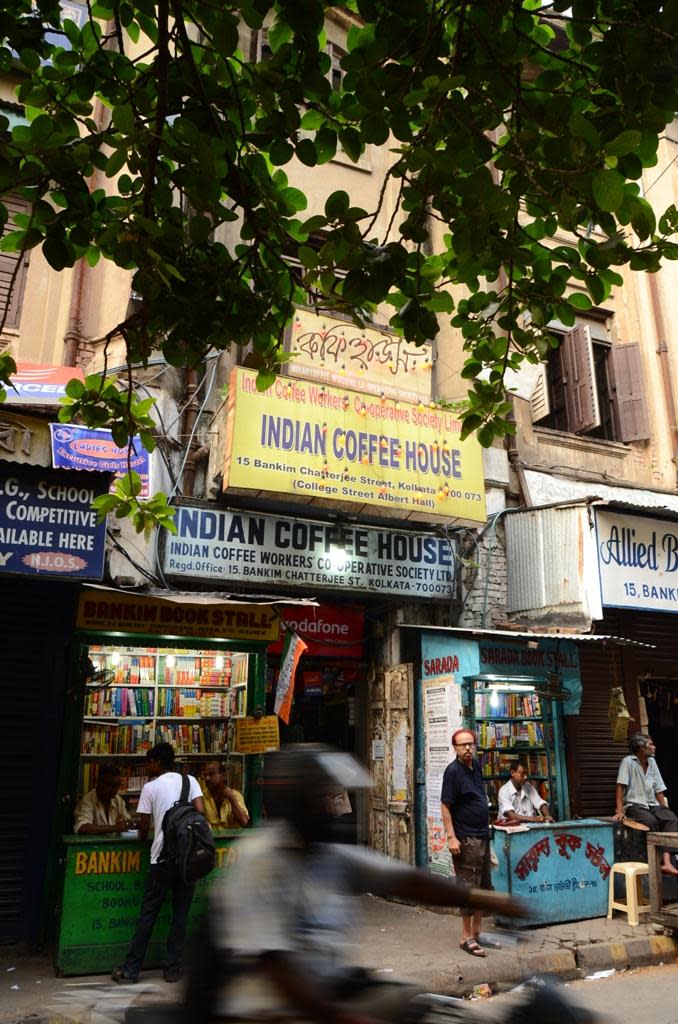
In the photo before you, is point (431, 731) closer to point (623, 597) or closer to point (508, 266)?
point (623, 597)

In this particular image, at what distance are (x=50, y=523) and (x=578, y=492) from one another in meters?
7.29

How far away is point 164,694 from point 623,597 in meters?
5.45

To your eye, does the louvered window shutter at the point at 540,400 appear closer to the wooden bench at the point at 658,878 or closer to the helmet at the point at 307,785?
the wooden bench at the point at 658,878

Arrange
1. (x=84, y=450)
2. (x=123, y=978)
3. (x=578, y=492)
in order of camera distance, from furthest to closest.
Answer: (x=578, y=492)
(x=84, y=450)
(x=123, y=978)

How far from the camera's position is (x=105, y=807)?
7285mm

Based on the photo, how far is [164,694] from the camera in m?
8.84

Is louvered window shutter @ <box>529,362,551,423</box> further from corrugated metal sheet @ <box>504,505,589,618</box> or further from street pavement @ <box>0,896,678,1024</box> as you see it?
street pavement @ <box>0,896,678,1024</box>

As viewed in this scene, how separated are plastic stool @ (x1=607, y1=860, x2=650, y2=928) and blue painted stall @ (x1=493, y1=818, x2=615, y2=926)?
0.08 meters

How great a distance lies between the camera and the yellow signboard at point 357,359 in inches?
376

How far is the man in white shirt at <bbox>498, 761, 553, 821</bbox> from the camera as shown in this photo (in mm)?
8609

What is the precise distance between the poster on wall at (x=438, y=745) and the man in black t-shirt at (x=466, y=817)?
52.1 inches

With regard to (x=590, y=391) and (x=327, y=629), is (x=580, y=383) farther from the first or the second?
(x=327, y=629)

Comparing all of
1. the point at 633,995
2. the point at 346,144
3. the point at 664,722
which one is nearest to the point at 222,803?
the point at 633,995

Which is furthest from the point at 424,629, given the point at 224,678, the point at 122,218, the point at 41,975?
the point at 122,218
